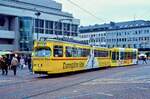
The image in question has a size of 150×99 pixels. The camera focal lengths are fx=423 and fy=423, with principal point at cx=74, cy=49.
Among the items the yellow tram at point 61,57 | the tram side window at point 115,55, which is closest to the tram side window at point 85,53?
the yellow tram at point 61,57

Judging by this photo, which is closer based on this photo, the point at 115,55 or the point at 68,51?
the point at 68,51

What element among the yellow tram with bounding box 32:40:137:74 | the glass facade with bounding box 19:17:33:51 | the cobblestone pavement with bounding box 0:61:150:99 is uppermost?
the glass facade with bounding box 19:17:33:51

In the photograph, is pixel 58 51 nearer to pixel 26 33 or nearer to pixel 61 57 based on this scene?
pixel 61 57

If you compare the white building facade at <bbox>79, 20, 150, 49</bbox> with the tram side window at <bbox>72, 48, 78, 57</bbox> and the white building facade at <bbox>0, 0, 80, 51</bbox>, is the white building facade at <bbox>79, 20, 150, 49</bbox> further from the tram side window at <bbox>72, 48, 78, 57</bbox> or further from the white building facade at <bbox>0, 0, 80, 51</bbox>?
the tram side window at <bbox>72, 48, 78, 57</bbox>

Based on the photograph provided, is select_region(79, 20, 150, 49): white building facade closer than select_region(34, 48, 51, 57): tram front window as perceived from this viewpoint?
No

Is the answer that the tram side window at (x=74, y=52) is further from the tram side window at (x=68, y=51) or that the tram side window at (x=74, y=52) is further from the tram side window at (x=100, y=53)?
the tram side window at (x=100, y=53)

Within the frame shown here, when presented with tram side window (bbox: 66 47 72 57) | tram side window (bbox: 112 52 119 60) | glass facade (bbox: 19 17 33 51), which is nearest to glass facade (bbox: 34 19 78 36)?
glass facade (bbox: 19 17 33 51)

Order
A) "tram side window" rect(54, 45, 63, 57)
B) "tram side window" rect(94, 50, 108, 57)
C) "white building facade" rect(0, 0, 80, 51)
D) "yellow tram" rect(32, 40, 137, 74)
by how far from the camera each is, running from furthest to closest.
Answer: "white building facade" rect(0, 0, 80, 51) → "tram side window" rect(94, 50, 108, 57) → "tram side window" rect(54, 45, 63, 57) → "yellow tram" rect(32, 40, 137, 74)

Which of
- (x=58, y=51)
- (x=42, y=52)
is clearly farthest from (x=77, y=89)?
(x=58, y=51)

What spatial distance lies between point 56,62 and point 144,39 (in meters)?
124

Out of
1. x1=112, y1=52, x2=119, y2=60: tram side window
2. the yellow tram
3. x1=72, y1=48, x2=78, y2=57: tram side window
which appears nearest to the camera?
the yellow tram

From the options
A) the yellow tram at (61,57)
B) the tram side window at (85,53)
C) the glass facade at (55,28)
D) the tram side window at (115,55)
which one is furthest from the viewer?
the glass facade at (55,28)

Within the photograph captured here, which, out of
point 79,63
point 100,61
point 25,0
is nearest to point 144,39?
point 25,0

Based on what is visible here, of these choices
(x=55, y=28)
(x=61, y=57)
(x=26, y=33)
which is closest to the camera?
(x=61, y=57)
